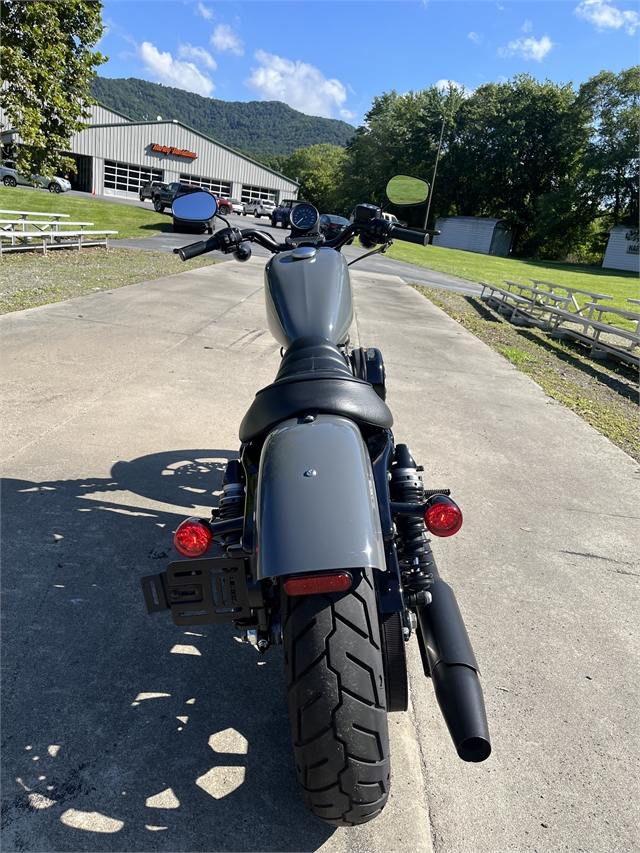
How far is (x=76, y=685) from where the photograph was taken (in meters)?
2.04

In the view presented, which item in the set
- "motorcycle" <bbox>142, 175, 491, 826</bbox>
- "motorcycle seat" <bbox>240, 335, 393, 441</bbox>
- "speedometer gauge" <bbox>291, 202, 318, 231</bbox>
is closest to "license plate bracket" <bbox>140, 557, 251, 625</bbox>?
"motorcycle" <bbox>142, 175, 491, 826</bbox>

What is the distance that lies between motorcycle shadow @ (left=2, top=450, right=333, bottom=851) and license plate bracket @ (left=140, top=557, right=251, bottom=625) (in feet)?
1.72

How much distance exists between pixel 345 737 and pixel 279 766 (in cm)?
57

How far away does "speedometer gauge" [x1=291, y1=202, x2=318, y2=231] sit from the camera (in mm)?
3572

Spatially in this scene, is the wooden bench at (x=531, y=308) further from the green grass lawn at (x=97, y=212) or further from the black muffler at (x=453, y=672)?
the green grass lawn at (x=97, y=212)

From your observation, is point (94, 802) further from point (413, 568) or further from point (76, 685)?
point (413, 568)

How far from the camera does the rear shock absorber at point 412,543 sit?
6.52 ft

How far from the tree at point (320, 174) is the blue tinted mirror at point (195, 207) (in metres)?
64.0

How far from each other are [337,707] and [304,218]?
2.98 meters

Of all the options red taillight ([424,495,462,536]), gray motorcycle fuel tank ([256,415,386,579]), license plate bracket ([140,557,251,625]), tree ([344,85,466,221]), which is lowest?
license plate bracket ([140,557,251,625])

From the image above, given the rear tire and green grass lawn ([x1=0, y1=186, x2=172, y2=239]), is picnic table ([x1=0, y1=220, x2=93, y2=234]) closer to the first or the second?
green grass lawn ([x1=0, y1=186, x2=172, y2=239])

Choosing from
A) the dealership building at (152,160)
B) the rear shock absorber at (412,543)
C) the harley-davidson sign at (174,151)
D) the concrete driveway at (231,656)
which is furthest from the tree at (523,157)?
the rear shock absorber at (412,543)

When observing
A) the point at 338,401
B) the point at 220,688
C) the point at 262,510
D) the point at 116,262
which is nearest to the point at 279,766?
the point at 220,688

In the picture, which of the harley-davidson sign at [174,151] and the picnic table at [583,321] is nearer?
the picnic table at [583,321]
